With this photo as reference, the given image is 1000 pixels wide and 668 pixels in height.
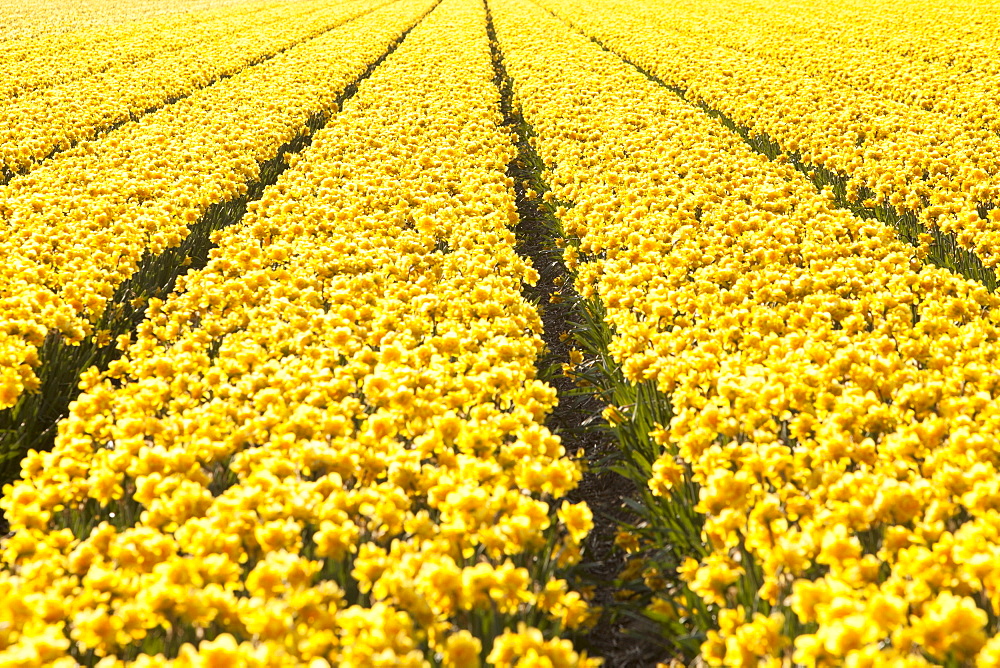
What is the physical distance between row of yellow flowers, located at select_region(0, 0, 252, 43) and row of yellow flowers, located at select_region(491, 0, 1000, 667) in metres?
23.4

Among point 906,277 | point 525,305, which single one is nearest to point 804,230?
point 906,277

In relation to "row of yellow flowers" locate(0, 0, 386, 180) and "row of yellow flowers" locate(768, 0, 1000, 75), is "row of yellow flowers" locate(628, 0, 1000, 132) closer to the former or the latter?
"row of yellow flowers" locate(768, 0, 1000, 75)

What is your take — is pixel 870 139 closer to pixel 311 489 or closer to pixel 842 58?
pixel 842 58

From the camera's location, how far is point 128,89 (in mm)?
16109

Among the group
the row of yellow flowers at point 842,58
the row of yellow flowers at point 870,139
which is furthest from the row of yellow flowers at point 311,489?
the row of yellow flowers at point 842,58

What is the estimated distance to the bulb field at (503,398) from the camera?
2.94 meters

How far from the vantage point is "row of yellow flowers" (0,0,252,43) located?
2689cm

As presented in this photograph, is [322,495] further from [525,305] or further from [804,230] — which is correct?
[804,230]

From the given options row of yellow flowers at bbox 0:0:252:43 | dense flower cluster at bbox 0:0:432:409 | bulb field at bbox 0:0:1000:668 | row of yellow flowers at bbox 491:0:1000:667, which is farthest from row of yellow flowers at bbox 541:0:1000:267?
row of yellow flowers at bbox 0:0:252:43

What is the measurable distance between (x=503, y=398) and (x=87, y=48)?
2383 cm

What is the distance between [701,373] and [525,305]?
1.68 meters

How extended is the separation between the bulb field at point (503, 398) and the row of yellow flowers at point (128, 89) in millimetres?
235

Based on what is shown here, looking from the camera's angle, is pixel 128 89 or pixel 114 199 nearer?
pixel 114 199

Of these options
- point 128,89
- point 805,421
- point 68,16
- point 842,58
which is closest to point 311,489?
point 805,421
